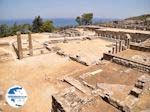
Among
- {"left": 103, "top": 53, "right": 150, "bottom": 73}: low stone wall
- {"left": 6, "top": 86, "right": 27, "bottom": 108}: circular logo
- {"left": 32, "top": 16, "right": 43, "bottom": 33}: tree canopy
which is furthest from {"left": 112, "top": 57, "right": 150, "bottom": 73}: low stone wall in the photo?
{"left": 32, "top": 16, "right": 43, "bottom": 33}: tree canopy

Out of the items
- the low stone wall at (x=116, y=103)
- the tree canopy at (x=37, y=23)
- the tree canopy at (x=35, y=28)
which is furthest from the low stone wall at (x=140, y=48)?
the tree canopy at (x=37, y=23)

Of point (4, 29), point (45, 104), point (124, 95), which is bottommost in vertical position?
point (45, 104)

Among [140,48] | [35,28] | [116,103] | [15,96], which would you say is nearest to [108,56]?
[140,48]

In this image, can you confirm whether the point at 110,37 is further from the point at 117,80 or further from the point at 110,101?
the point at 110,101

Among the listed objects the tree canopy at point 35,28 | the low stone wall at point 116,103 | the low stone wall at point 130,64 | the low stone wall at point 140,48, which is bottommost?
the low stone wall at point 116,103

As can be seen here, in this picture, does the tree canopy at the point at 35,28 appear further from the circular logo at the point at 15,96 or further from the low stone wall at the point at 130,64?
the circular logo at the point at 15,96

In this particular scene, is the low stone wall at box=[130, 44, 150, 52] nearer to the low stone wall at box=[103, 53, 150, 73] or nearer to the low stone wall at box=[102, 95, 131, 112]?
the low stone wall at box=[103, 53, 150, 73]

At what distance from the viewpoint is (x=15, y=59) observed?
70.2 ft

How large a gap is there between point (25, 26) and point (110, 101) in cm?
4989

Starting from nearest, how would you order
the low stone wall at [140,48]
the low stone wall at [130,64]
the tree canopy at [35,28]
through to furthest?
the low stone wall at [130,64] → the low stone wall at [140,48] → the tree canopy at [35,28]

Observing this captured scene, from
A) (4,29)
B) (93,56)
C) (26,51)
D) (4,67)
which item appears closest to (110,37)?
(93,56)

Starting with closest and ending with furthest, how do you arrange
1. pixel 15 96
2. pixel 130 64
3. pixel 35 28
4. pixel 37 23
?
pixel 15 96 < pixel 130 64 < pixel 37 23 < pixel 35 28

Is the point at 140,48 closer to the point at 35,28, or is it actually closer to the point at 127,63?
the point at 127,63

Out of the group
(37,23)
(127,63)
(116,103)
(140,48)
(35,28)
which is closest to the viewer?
(116,103)
